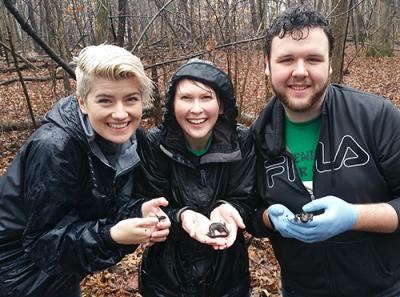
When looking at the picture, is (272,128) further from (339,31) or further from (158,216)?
(339,31)

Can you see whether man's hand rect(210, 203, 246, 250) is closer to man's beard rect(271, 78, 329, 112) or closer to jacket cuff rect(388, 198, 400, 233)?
man's beard rect(271, 78, 329, 112)

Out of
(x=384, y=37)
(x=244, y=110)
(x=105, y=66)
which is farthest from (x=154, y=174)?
(x=384, y=37)

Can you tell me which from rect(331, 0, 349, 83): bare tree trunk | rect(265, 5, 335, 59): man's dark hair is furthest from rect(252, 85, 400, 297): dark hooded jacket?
rect(331, 0, 349, 83): bare tree trunk

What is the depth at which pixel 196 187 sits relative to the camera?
92.7 inches

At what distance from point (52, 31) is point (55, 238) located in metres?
5.54

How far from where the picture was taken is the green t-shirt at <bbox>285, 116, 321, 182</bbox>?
222 centimetres

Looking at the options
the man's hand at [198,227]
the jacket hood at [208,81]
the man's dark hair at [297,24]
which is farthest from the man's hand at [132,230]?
the man's dark hair at [297,24]

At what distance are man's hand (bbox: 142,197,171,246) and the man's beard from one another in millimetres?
876

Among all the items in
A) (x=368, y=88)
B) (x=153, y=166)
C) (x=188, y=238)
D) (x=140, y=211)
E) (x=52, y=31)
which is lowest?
(x=368, y=88)

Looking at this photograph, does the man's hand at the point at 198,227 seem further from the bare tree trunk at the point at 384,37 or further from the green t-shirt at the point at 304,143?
the bare tree trunk at the point at 384,37

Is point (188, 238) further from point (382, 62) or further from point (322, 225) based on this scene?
point (382, 62)

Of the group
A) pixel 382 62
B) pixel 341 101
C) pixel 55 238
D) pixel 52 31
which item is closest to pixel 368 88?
pixel 382 62

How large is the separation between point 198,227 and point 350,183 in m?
0.86

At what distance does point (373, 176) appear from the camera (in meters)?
2.04
